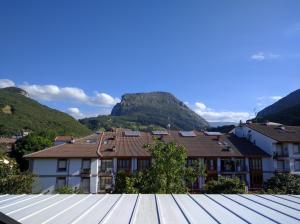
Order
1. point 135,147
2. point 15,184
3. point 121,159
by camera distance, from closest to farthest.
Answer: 1. point 15,184
2. point 121,159
3. point 135,147

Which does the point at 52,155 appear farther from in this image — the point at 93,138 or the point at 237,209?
the point at 237,209

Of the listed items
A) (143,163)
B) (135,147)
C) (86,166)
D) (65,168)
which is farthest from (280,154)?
(65,168)

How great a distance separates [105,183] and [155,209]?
34.8 m

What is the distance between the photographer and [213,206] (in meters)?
8.00

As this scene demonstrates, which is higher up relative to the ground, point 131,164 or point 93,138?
point 93,138

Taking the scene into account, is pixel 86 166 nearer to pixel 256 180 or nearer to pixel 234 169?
pixel 234 169

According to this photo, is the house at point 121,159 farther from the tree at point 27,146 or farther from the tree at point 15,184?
the tree at point 27,146

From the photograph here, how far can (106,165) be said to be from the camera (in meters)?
41.9

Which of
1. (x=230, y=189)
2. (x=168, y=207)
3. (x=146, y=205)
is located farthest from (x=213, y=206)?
(x=230, y=189)

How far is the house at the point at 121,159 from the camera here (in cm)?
3953

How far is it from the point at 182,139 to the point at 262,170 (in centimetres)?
1274

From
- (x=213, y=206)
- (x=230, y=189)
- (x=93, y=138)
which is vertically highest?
(x=93, y=138)

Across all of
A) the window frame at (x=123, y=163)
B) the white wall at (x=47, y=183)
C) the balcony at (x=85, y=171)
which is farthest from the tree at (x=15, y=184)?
the window frame at (x=123, y=163)

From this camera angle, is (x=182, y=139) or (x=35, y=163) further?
(x=182, y=139)
